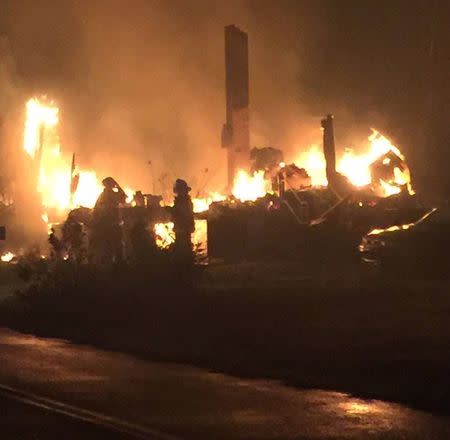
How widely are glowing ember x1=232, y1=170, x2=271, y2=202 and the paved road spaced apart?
21.9 meters

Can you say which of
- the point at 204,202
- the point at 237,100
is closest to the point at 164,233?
the point at 204,202

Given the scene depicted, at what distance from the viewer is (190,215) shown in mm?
25109

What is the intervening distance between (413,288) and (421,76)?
1983 centimetres

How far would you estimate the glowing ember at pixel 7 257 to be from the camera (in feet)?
127

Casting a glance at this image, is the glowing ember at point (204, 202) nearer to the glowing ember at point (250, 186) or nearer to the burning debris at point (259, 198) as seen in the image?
the burning debris at point (259, 198)

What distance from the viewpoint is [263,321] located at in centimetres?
1653

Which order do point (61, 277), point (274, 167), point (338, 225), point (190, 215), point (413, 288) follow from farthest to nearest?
point (274, 167) < point (338, 225) < point (190, 215) < point (61, 277) < point (413, 288)

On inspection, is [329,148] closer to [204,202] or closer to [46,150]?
[204,202]

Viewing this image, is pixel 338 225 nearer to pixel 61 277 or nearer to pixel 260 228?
pixel 260 228

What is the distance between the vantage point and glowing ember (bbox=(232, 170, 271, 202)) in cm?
3703

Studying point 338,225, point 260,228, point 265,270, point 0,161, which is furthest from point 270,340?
point 0,161

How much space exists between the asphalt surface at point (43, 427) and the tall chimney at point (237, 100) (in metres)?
30.4

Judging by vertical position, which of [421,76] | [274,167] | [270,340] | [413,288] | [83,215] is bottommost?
[270,340]

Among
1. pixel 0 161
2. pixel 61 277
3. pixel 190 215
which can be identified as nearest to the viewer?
pixel 61 277
